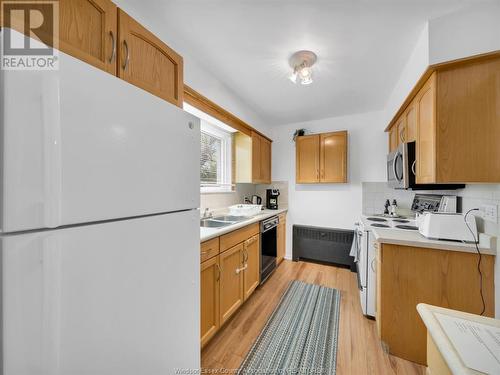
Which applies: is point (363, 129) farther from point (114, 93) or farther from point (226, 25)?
point (114, 93)

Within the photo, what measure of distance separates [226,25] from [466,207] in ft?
7.36

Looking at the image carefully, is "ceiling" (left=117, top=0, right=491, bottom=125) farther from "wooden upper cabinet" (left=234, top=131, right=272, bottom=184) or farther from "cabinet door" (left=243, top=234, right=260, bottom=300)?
"cabinet door" (left=243, top=234, right=260, bottom=300)

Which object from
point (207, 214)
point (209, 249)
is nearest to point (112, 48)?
point (209, 249)

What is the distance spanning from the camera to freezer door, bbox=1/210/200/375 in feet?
1.39

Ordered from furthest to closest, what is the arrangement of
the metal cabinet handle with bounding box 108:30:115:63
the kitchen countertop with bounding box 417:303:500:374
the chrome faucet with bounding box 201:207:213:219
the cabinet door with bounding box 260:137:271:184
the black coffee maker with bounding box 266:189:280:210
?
the black coffee maker with bounding box 266:189:280:210 → the cabinet door with bounding box 260:137:271:184 → the chrome faucet with bounding box 201:207:213:219 → the metal cabinet handle with bounding box 108:30:115:63 → the kitchen countertop with bounding box 417:303:500:374

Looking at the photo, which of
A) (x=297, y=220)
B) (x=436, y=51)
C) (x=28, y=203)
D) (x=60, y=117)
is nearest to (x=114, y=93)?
(x=60, y=117)

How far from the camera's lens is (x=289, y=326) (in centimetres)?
176

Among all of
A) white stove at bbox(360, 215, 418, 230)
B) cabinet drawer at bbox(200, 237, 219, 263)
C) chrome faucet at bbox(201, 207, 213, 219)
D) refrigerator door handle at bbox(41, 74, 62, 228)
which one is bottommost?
cabinet drawer at bbox(200, 237, 219, 263)

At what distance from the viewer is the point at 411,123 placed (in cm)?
177

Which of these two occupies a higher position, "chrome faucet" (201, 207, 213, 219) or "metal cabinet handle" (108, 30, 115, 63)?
"metal cabinet handle" (108, 30, 115, 63)

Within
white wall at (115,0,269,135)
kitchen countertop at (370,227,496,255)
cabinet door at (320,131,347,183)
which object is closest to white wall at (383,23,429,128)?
cabinet door at (320,131,347,183)

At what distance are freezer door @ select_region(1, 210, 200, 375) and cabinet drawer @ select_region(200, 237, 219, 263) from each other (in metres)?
0.47

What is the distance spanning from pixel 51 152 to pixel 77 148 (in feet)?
0.18

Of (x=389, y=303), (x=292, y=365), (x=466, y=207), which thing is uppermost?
(x=466, y=207)
